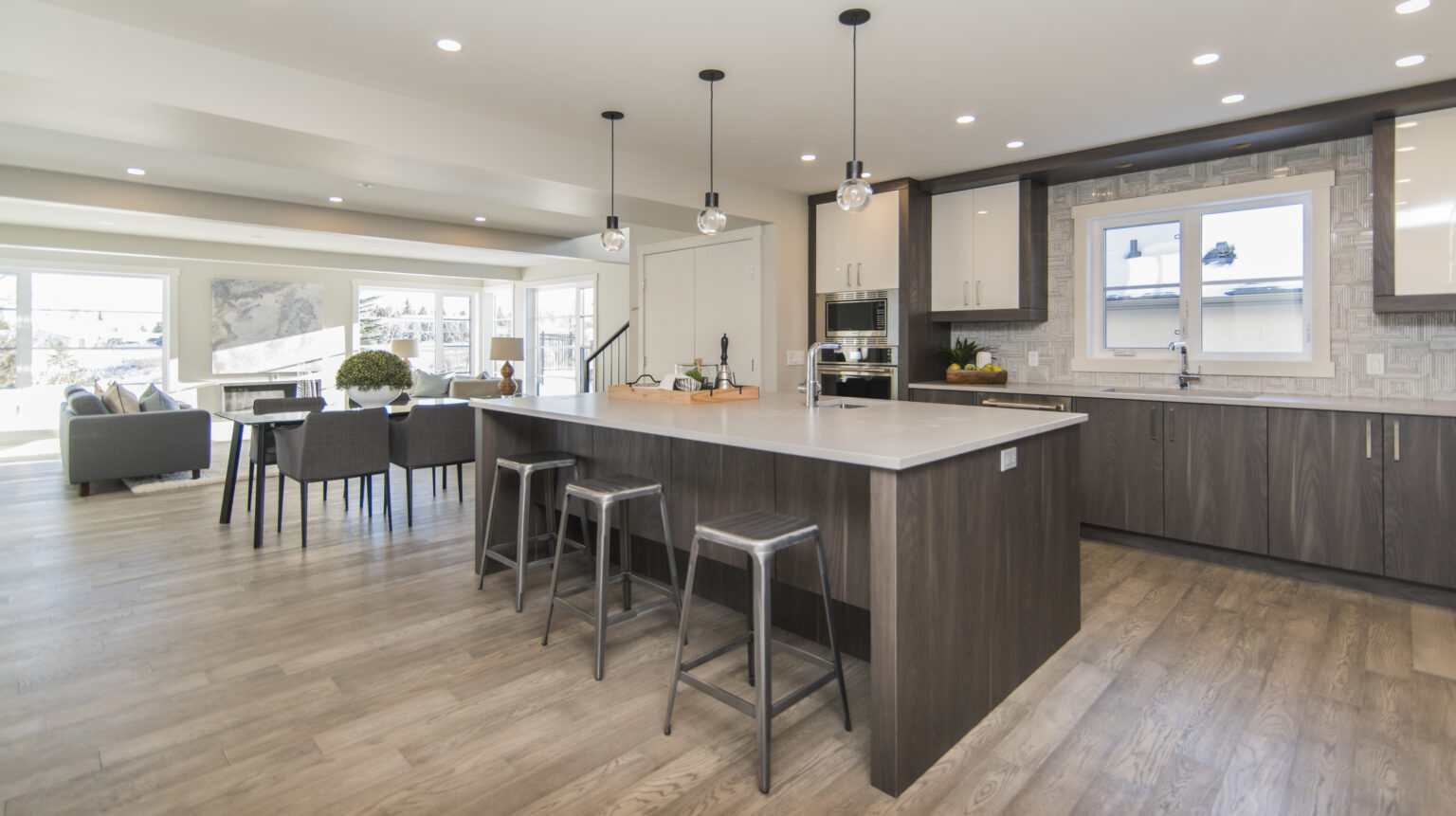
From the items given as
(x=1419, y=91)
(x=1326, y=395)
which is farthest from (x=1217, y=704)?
(x=1419, y=91)

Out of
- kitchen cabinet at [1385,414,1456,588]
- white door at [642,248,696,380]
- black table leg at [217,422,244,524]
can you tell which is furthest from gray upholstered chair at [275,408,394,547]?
kitchen cabinet at [1385,414,1456,588]

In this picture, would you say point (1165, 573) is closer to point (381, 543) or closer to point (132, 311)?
point (381, 543)

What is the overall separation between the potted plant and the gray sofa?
172 centimetres

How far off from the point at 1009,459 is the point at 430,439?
374cm

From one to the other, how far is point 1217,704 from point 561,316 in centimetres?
939

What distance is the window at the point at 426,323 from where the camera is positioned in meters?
10.7

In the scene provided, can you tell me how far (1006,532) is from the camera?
7.50ft

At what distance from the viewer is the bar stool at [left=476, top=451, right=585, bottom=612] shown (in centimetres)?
306

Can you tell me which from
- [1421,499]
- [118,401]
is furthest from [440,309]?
[1421,499]

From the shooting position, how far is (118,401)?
5.89 m

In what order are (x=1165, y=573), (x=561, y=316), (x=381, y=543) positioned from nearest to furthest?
(x=1165, y=573) → (x=381, y=543) → (x=561, y=316)

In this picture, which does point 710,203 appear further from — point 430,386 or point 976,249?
point 430,386

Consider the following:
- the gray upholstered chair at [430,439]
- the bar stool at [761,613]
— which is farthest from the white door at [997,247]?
the gray upholstered chair at [430,439]

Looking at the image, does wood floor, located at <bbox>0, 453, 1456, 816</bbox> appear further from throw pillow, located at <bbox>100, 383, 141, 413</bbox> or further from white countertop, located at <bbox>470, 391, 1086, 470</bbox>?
throw pillow, located at <bbox>100, 383, 141, 413</bbox>
